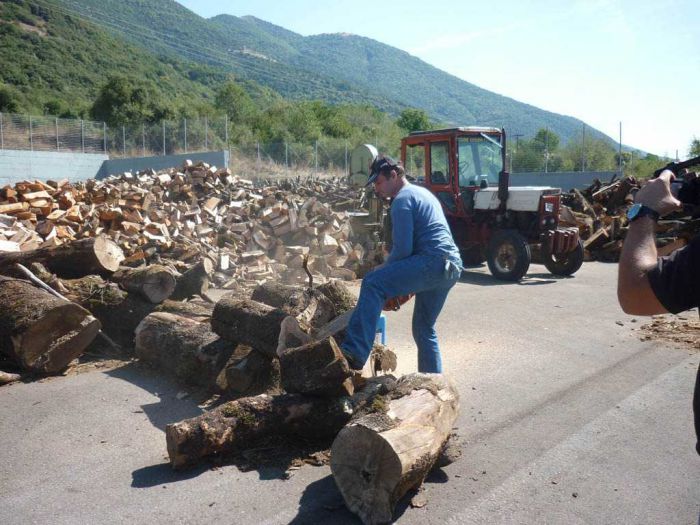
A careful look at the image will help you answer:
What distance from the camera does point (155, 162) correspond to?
28.5 metres

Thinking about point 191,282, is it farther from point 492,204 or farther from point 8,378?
point 492,204

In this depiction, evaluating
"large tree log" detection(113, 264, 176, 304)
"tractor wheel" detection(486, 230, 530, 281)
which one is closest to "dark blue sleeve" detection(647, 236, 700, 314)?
"large tree log" detection(113, 264, 176, 304)

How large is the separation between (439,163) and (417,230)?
291 inches

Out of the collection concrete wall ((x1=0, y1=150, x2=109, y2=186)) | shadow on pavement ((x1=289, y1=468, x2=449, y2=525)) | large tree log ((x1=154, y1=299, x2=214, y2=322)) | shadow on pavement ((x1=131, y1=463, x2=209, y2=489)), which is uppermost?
concrete wall ((x1=0, y1=150, x2=109, y2=186))

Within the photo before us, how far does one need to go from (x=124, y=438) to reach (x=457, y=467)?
7.91 feet

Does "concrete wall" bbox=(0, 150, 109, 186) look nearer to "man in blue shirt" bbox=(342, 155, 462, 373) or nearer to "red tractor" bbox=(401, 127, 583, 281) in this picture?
"red tractor" bbox=(401, 127, 583, 281)

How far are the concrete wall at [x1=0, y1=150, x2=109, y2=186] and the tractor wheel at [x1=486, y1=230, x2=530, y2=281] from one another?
21.8 meters

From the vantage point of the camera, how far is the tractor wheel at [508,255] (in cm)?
1089

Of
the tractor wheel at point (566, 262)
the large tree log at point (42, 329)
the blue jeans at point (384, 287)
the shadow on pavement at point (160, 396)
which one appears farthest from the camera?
the tractor wheel at point (566, 262)

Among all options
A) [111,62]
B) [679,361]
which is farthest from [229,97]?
[679,361]

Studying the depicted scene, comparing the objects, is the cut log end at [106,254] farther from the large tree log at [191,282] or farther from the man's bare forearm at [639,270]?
the man's bare forearm at [639,270]

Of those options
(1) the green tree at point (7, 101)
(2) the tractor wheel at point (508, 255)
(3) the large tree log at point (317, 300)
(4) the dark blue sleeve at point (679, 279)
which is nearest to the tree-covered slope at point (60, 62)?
(1) the green tree at point (7, 101)

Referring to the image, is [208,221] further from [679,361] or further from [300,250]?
[679,361]

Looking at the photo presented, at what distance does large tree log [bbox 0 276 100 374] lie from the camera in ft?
18.0
